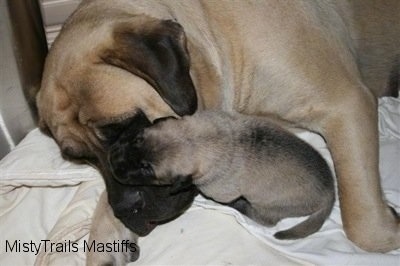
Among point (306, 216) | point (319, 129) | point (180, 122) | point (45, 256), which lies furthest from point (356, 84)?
point (45, 256)

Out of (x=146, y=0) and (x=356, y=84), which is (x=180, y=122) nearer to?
(x=146, y=0)

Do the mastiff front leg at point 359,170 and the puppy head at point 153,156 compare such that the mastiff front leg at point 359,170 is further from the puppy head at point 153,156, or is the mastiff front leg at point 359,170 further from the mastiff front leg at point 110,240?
the mastiff front leg at point 110,240

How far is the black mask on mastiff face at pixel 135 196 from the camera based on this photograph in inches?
69.3

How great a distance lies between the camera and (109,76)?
174 cm

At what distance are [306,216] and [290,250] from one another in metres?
0.11

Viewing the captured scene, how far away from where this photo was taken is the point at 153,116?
1.78 m

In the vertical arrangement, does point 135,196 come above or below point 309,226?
above

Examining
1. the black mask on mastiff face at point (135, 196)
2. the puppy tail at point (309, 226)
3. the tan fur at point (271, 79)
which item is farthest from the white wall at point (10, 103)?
the puppy tail at point (309, 226)

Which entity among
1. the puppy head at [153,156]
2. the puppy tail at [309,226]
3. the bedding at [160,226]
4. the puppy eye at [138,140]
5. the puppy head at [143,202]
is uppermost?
the puppy eye at [138,140]

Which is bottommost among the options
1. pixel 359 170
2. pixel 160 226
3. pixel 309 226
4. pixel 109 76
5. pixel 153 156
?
pixel 160 226

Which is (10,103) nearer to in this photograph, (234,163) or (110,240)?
(110,240)

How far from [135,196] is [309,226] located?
0.49m

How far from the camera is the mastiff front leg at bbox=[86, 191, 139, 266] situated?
2027mm

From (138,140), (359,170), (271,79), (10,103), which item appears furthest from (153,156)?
(10,103)
